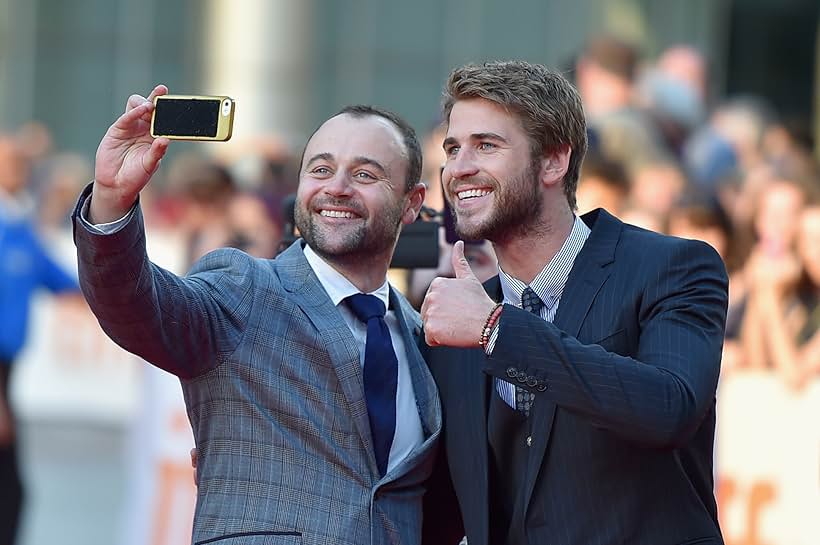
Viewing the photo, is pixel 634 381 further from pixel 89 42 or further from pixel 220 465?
pixel 89 42

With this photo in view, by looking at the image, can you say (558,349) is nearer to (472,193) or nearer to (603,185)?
(472,193)

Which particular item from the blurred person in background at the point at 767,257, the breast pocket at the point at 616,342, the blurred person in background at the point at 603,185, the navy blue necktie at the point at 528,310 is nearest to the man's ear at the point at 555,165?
the navy blue necktie at the point at 528,310

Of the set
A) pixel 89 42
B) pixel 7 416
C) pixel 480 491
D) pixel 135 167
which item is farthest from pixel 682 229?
pixel 89 42

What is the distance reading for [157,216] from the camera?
16.9 m

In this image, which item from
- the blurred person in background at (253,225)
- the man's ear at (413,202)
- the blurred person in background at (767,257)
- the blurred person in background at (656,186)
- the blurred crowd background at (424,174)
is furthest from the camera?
the blurred person in background at (656,186)

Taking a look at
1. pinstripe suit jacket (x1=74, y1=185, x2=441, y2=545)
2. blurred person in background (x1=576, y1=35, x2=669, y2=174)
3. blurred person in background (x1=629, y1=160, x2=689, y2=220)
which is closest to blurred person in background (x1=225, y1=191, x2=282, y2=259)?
blurred person in background (x1=629, y1=160, x2=689, y2=220)

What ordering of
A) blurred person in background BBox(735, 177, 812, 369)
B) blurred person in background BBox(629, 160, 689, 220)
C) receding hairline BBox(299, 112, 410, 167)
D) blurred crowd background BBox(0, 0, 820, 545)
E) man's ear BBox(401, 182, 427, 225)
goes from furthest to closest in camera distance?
1. blurred person in background BBox(629, 160, 689, 220)
2. blurred person in background BBox(735, 177, 812, 369)
3. blurred crowd background BBox(0, 0, 820, 545)
4. man's ear BBox(401, 182, 427, 225)
5. receding hairline BBox(299, 112, 410, 167)

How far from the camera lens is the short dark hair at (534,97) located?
423 centimetres

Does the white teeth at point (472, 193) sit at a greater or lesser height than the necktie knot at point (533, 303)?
greater

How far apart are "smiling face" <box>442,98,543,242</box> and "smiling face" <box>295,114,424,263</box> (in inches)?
13.4

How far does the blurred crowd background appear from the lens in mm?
7746

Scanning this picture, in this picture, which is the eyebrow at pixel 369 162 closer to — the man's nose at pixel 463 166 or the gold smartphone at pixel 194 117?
the man's nose at pixel 463 166

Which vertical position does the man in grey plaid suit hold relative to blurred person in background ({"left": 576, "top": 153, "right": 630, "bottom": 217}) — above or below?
below

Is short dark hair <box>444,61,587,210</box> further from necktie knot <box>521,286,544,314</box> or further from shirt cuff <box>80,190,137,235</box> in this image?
shirt cuff <box>80,190,137,235</box>
